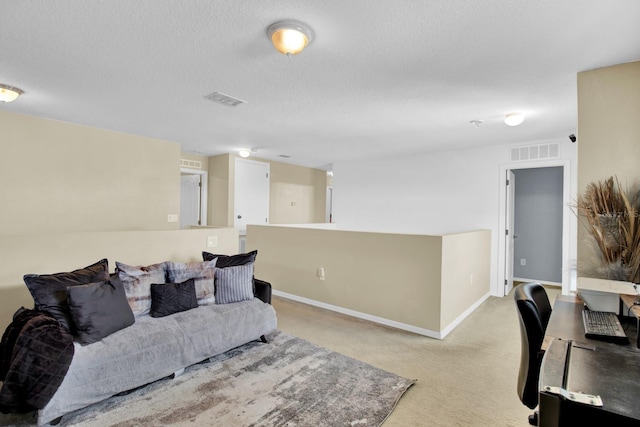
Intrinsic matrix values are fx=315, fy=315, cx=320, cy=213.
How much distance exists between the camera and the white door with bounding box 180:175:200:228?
252 inches

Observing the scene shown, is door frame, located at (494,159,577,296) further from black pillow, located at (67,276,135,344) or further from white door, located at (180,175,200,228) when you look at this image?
white door, located at (180,175,200,228)

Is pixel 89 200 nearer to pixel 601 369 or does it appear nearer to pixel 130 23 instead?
pixel 130 23

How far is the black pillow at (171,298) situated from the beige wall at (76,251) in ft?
2.34

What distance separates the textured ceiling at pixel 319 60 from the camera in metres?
1.72

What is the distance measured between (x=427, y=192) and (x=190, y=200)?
15.3 feet

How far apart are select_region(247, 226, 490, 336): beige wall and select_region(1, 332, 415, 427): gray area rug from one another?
107 centimetres

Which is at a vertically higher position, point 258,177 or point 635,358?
point 258,177

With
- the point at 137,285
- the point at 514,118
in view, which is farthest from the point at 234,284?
the point at 514,118

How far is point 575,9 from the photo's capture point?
165cm

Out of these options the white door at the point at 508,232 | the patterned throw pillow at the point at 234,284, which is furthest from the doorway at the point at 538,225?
the patterned throw pillow at the point at 234,284

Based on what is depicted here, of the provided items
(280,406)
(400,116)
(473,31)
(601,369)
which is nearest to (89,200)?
(280,406)

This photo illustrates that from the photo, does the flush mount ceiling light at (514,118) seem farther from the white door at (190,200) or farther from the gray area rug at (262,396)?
the white door at (190,200)

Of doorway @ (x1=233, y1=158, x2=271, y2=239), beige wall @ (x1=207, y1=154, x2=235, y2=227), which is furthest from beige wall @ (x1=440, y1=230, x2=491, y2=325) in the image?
beige wall @ (x1=207, y1=154, x2=235, y2=227)

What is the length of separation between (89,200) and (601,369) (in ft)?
16.8
